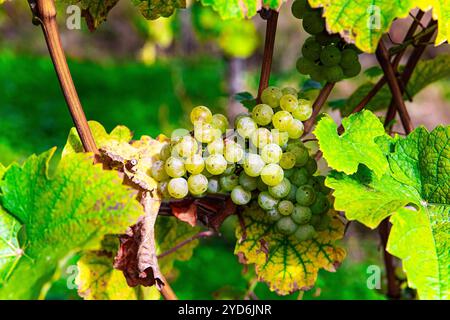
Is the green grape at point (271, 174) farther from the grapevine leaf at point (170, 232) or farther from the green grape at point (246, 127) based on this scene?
the grapevine leaf at point (170, 232)

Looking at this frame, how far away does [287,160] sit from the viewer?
67 centimetres

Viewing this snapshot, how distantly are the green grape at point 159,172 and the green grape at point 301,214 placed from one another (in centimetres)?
16

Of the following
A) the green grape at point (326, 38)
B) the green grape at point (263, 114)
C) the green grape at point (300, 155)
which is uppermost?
the green grape at point (326, 38)

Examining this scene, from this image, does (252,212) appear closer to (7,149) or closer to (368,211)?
(368,211)

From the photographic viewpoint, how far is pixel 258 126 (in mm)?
691

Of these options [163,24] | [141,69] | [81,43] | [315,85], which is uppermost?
[81,43]

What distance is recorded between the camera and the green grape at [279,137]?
0.67 m

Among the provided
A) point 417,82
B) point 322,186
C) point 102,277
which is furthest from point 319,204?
point 417,82

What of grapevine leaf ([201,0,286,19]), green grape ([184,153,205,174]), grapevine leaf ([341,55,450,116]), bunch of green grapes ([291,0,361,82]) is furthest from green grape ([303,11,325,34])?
grapevine leaf ([341,55,450,116])

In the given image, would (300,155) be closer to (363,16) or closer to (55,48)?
(363,16)

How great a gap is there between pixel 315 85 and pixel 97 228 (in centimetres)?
53

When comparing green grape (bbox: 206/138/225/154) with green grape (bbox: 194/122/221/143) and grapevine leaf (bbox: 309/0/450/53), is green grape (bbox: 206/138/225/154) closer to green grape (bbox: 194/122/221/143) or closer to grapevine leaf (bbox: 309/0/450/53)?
green grape (bbox: 194/122/221/143)

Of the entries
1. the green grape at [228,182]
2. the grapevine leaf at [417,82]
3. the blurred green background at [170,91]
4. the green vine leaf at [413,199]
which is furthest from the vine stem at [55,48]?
the blurred green background at [170,91]

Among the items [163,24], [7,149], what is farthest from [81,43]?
[7,149]
